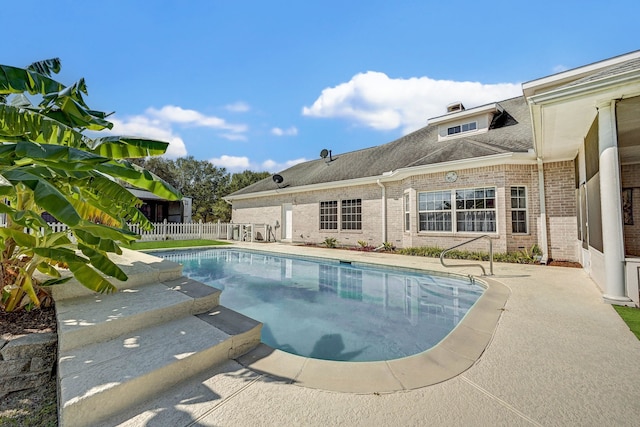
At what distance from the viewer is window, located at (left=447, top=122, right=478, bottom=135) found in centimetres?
1265

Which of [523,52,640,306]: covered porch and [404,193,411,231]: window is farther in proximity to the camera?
[404,193,411,231]: window

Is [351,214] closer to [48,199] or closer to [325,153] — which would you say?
[325,153]

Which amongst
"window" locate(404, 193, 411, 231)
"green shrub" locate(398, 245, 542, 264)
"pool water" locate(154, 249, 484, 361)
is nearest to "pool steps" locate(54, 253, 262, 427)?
"pool water" locate(154, 249, 484, 361)

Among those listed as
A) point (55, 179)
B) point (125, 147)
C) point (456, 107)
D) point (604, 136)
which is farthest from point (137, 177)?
point (456, 107)

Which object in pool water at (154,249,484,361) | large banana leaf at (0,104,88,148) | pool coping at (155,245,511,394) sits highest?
large banana leaf at (0,104,88,148)

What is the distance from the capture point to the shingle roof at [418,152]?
10.6 m

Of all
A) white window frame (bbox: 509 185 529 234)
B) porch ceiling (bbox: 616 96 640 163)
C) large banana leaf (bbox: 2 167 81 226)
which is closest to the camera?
large banana leaf (bbox: 2 167 81 226)

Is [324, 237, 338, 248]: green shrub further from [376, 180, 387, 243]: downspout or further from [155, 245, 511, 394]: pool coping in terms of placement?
[155, 245, 511, 394]: pool coping

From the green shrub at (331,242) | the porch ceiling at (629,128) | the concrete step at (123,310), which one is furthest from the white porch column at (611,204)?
the green shrub at (331,242)

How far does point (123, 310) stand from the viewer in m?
3.36

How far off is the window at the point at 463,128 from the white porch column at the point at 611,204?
831 centimetres

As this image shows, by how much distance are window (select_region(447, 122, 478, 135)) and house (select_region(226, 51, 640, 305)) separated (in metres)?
0.05

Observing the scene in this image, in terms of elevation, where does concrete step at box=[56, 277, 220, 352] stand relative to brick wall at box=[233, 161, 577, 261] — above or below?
below

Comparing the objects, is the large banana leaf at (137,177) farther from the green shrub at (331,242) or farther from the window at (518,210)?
the green shrub at (331,242)
